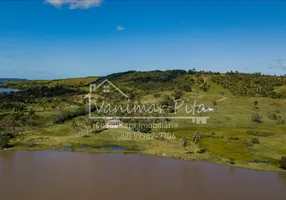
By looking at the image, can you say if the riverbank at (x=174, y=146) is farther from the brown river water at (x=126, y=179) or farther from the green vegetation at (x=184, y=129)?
the brown river water at (x=126, y=179)

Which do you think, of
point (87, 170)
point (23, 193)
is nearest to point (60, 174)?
point (87, 170)

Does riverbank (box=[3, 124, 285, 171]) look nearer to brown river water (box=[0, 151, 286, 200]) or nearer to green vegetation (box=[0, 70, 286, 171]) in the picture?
green vegetation (box=[0, 70, 286, 171])

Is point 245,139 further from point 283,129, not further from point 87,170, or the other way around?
point 87,170

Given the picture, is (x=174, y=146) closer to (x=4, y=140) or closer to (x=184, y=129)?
(x=184, y=129)

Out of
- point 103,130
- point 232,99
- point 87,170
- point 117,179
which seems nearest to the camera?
point 117,179

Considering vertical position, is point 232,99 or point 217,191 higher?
point 232,99

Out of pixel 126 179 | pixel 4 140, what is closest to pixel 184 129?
pixel 126 179
